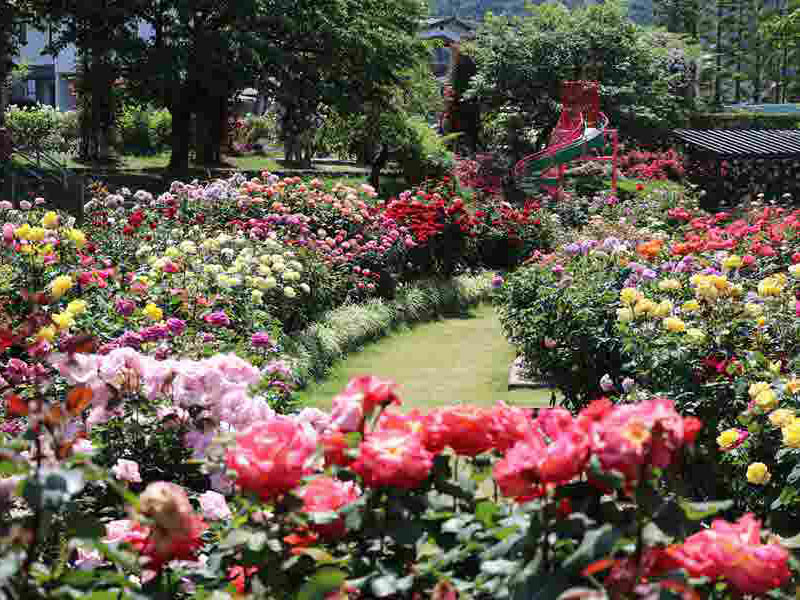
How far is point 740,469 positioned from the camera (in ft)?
15.2

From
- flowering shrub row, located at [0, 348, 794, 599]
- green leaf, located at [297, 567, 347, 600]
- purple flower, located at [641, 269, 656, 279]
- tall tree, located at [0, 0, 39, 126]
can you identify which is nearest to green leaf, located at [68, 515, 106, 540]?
flowering shrub row, located at [0, 348, 794, 599]

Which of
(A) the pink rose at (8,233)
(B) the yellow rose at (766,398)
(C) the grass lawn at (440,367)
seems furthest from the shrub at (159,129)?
(B) the yellow rose at (766,398)

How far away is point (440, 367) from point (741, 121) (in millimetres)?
25638

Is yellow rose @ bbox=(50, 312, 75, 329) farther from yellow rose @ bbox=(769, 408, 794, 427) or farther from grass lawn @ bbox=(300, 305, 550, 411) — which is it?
grass lawn @ bbox=(300, 305, 550, 411)

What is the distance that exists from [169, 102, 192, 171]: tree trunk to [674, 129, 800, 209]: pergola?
37.8 feet

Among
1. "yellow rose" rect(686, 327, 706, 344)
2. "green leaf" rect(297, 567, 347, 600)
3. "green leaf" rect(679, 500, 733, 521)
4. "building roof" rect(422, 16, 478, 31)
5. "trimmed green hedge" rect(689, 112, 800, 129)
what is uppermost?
"building roof" rect(422, 16, 478, 31)

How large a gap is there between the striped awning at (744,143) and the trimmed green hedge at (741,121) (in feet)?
20.6

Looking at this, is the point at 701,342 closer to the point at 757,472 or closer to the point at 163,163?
the point at 757,472

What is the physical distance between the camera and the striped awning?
21.3m

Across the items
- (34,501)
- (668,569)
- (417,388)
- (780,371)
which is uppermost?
(34,501)

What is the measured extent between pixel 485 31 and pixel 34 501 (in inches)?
1110

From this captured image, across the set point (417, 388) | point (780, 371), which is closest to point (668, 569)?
point (780, 371)

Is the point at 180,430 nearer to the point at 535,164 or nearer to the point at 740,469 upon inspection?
the point at 740,469

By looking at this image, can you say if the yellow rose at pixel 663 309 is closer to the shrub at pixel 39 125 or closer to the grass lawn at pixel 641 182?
the grass lawn at pixel 641 182
